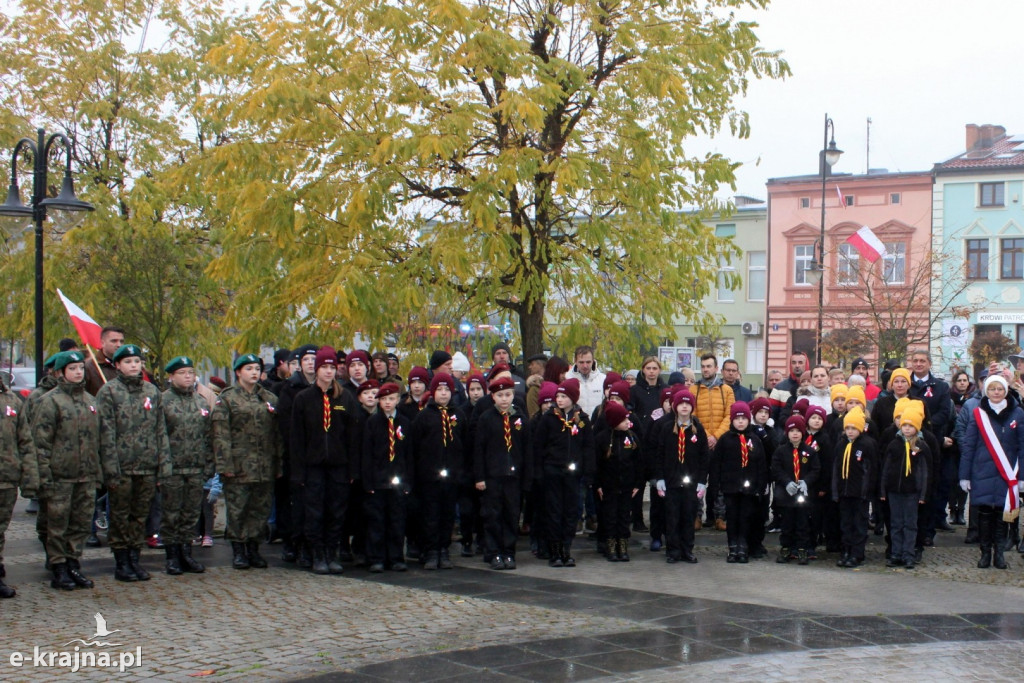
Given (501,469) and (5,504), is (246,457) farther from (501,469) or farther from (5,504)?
(501,469)

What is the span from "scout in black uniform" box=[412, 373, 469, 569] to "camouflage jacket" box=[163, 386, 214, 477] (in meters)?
1.96

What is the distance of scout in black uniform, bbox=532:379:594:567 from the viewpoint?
1078 cm

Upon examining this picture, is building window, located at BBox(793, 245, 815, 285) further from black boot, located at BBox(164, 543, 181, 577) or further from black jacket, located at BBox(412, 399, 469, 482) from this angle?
black boot, located at BBox(164, 543, 181, 577)

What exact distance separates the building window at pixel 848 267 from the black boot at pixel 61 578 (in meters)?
27.5

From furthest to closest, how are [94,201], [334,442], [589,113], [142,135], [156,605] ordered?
[142,135] < [94,201] < [589,113] < [334,442] < [156,605]

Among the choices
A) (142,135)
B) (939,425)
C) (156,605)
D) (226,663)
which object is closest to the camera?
(226,663)

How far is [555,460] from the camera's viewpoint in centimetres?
1089

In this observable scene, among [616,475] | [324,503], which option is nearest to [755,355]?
[616,475]

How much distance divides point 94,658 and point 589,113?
31.9 feet

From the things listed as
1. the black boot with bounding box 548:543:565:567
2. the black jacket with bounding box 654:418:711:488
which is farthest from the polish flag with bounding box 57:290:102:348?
the black jacket with bounding box 654:418:711:488

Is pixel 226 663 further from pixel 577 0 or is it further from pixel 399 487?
pixel 577 0

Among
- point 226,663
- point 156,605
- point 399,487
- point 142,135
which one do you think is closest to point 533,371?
point 399,487

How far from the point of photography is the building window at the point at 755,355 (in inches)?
1966

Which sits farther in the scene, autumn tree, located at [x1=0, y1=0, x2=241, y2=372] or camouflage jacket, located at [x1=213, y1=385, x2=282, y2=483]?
autumn tree, located at [x1=0, y1=0, x2=241, y2=372]
